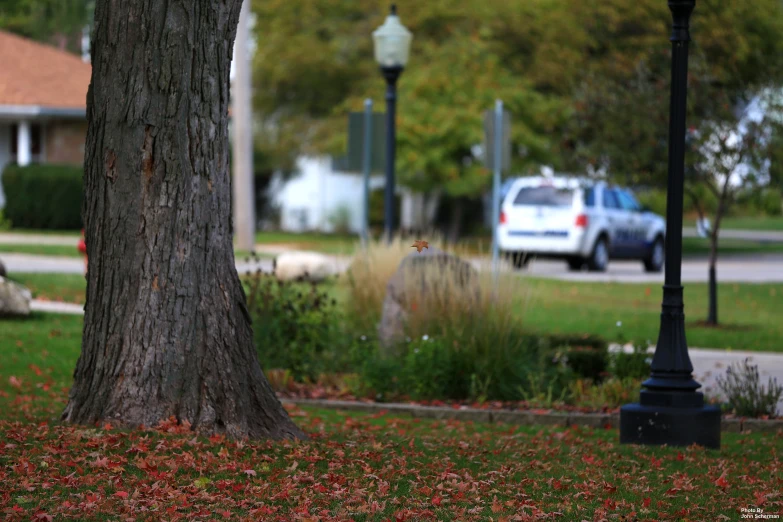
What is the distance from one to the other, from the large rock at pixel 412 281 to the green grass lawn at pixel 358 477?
8.79ft

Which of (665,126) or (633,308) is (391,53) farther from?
(633,308)

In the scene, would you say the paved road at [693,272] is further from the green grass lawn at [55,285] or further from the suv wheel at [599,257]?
the green grass lawn at [55,285]

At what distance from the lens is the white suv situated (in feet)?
A: 79.6

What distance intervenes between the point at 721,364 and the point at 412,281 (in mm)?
3387

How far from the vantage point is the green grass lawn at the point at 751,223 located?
51.9 meters

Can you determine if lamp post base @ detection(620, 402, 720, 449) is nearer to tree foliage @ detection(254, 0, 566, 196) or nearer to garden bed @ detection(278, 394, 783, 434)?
garden bed @ detection(278, 394, 783, 434)

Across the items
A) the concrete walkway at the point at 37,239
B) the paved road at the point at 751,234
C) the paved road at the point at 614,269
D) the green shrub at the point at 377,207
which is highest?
the green shrub at the point at 377,207

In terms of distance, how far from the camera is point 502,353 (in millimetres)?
10688

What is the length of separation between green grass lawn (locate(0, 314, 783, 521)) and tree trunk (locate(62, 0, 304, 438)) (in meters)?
0.27

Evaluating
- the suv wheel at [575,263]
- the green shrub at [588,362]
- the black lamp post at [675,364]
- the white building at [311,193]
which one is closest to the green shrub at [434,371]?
the green shrub at [588,362]

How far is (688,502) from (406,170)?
25.6 metres

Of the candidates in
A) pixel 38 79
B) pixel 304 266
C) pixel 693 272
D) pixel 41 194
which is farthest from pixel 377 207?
pixel 304 266

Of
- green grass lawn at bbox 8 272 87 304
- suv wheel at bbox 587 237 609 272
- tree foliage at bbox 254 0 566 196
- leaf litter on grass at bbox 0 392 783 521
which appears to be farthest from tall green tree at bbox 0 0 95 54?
leaf litter on grass at bbox 0 392 783 521

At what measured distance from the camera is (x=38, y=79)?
3425 centimetres
